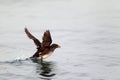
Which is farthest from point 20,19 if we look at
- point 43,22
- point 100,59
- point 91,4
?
point 100,59

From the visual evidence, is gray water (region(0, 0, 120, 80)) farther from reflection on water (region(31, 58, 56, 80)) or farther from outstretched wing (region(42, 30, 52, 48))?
outstretched wing (region(42, 30, 52, 48))

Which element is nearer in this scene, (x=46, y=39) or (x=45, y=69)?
(x=45, y=69)

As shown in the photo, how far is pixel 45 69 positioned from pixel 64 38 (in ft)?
13.6

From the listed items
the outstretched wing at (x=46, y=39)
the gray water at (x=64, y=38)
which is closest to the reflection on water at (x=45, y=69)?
the gray water at (x=64, y=38)

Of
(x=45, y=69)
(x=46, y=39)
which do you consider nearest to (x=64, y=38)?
(x=46, y=39)

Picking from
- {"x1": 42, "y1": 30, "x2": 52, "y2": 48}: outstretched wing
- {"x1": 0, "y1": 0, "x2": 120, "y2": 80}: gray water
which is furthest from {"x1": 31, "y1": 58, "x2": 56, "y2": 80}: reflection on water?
{"x1": 42, "y1": 30, "x2": 52, "y2": 48}: outstretched wing

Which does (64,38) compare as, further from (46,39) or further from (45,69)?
(45,69)

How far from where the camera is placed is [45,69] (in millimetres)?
18656

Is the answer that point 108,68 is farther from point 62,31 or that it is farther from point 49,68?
point 62,31

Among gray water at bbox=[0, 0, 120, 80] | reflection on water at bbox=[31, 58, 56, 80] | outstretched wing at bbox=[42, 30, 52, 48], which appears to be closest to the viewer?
reflection on water at bbox=[31, 58, 56, 80]

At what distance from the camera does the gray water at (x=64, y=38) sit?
59.8ft

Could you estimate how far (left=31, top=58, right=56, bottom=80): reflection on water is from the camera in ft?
58.7

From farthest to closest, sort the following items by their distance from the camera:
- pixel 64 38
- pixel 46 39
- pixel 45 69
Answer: pixel 64 38 → pixel 46 39 → pixel 45 69

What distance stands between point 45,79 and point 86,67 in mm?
1706
